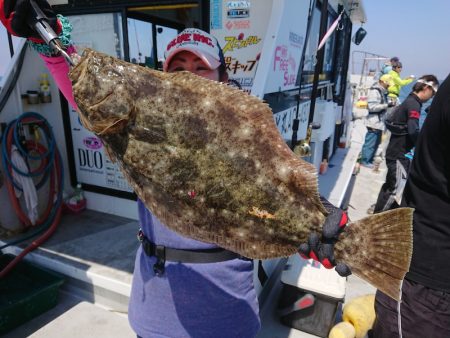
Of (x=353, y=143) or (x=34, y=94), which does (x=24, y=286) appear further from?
(x=353, y=143)

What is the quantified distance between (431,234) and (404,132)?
4.42 meters

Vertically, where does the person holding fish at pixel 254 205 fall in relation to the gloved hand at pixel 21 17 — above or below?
below

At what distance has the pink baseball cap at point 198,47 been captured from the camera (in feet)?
6.17

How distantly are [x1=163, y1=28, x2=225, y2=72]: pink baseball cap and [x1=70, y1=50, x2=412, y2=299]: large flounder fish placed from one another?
46 centimetres

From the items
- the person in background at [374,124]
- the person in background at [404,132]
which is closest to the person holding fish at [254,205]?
the person in background at [404,132]

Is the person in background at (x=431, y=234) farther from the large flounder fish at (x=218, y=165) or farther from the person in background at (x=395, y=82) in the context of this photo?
Answer: the person in background at (x=395, y=82)

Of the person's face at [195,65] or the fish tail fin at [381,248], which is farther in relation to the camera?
the person's face at [195,65]

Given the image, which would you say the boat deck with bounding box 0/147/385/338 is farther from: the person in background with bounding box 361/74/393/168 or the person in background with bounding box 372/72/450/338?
the person in background with bounding box 361/74/393/168

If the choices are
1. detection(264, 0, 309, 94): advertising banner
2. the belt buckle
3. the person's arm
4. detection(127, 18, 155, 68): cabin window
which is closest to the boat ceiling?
the person's arm

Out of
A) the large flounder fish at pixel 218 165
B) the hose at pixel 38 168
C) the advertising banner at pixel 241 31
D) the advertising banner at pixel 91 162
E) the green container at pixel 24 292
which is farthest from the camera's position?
the advertising banner at pixel 91 162

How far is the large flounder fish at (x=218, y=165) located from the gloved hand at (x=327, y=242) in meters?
0.03

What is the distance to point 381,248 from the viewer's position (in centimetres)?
143

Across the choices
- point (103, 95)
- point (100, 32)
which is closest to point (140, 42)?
point (100, 32)

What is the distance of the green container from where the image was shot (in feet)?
10.6
